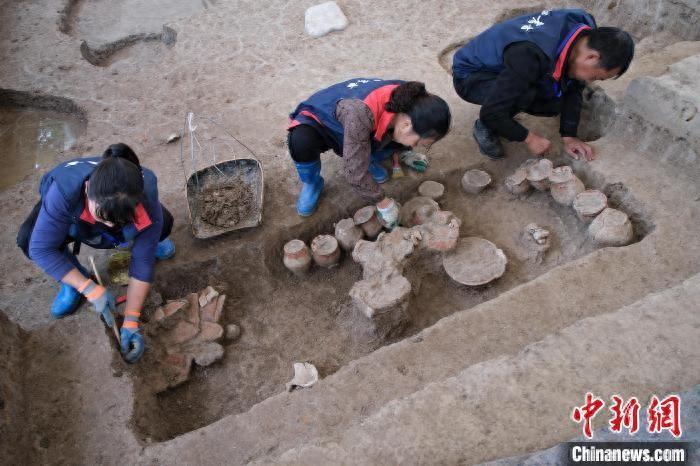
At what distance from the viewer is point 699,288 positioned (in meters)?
2.16

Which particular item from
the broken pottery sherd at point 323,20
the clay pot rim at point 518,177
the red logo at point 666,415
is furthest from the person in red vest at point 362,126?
the broken pottery sherd at point 323,20

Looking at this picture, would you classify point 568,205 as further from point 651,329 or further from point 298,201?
point 298,201

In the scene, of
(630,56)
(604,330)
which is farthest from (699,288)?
(630,56)

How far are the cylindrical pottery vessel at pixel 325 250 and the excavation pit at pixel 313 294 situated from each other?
0.11 meters

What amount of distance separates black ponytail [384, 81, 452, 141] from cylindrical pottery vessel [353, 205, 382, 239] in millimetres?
686

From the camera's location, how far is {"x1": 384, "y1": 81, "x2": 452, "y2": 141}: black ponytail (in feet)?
8.10

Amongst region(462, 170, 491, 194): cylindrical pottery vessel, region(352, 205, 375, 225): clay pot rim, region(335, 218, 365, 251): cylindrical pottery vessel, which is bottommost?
region(335, 218, 365, 251): cylindrical pottery vessel

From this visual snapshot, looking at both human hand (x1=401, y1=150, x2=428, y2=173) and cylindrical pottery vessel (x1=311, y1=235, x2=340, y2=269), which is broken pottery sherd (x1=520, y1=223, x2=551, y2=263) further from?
cylindrical pottery vessel (x1=311, y1=235, x2=340, y2=269)

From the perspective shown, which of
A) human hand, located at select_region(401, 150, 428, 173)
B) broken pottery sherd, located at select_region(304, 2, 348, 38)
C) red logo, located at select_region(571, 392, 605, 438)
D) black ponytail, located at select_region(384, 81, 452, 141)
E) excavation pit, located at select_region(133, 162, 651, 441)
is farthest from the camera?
broken pottery sherd, located at select_region(304, 2, 348, 38)

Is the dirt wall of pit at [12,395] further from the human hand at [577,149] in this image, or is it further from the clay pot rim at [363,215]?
the human hand at [577,149]

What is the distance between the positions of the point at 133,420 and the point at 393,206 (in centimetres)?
180

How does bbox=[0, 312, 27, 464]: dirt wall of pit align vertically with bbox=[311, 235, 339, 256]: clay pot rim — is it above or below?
below

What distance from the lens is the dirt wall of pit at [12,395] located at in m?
2.07

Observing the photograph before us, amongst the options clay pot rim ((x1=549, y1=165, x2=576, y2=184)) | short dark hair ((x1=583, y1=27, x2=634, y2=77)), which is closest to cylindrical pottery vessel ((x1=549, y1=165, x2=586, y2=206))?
clay pot rim ((x1=549, y1=165, x2=576, y2=184))
